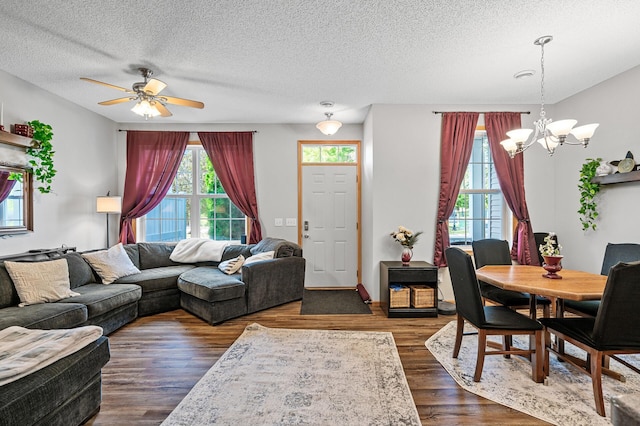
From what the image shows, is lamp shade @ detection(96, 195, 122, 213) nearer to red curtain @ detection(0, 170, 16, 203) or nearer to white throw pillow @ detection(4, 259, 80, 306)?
red curtain @ detection(0, 170, 16, 203)

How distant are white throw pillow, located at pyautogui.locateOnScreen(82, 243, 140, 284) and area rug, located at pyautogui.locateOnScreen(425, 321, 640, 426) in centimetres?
366

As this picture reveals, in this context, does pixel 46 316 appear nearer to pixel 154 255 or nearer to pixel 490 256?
pixel 154 255

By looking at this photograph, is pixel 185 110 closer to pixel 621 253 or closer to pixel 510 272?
pixel 510 272

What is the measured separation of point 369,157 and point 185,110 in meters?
2.68

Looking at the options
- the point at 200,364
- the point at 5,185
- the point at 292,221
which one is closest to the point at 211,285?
the point at 200,364

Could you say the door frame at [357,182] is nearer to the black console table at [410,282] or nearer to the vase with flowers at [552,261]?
the black console table at [410,282]

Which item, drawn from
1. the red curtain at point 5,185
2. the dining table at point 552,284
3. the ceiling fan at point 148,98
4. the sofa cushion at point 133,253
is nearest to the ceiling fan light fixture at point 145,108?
the ceiling fan at point 148,98

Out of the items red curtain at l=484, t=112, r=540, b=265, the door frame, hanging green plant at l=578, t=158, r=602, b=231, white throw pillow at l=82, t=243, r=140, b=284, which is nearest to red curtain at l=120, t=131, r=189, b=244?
white throw pillow at l=82, t=243, r=140, b=284

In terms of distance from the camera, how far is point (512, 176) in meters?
4.31

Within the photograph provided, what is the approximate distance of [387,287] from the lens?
3828mm

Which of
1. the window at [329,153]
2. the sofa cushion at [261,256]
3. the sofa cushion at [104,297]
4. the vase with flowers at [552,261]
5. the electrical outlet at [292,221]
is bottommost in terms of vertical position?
the sofa cushion at [104,297]

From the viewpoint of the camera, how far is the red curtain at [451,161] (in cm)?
428

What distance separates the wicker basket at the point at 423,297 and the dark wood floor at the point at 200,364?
176mm

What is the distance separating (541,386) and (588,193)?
2537 mm
